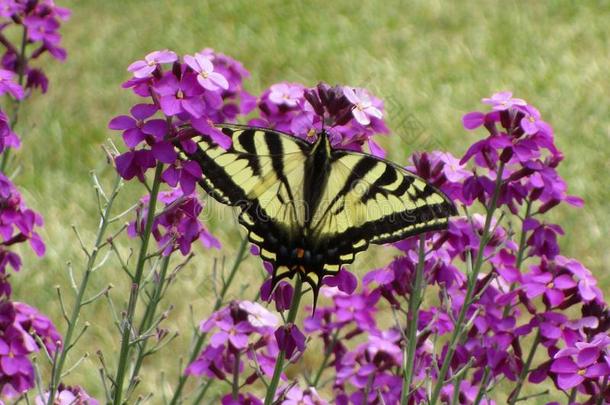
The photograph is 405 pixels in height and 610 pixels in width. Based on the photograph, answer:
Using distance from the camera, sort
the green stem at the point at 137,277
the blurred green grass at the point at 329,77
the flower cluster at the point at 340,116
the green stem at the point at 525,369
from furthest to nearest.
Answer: the blurred green grass at the point at 329,77 → the green stem at the point at 525,369 → the flower cluster at the point at 340,116 → the green stem at the point at 137,277

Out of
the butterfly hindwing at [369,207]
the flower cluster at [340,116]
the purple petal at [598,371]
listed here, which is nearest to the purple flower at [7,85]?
the flower cluster at [340,116]

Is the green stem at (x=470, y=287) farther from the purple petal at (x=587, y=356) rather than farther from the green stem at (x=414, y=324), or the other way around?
the purple petal at (x=587, y=356)

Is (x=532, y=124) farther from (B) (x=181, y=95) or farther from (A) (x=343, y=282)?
(B) (x=181, y=95)

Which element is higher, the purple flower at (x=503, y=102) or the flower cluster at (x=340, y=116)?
the purple flower at (x=503, y=102)

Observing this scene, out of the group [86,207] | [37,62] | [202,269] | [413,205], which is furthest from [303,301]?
[37,62]

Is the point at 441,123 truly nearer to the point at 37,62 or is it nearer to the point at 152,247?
the point at 152,247

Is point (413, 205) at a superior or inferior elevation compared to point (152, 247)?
inferior

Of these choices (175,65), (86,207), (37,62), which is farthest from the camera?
(37,62)
